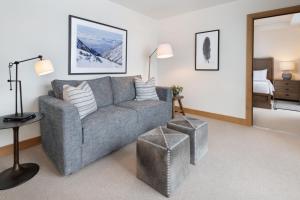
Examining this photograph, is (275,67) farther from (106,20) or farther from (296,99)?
(106,20)

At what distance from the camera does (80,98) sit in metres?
2.06

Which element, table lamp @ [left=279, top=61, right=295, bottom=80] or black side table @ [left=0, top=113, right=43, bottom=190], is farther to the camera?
table lamp @ [left=279, top=61, right=295, bottom=80]

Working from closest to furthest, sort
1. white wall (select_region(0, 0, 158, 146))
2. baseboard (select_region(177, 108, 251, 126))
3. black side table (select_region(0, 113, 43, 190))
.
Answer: black side table (select_region(0, 113, 43, 190)) → white wall (select_region(0, 0, 158, 146)) → baseboard (select_region(177, 108, 251, 126))

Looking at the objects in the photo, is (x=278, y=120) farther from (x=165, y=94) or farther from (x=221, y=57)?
(x=165, y=94)

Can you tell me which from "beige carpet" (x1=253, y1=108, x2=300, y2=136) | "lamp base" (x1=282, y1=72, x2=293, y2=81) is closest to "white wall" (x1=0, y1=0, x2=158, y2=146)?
A: "beige carpet" (x1=253, y1=108, x2=300, y2=136)

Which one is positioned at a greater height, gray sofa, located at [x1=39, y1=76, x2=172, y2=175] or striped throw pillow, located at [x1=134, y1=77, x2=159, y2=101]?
striped throw pillow, located at [x1=134, y1=77, x2=159, y2=101]

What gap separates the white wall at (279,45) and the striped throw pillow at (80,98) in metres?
6.11

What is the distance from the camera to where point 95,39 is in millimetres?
3012

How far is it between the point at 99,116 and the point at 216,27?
9.38ft

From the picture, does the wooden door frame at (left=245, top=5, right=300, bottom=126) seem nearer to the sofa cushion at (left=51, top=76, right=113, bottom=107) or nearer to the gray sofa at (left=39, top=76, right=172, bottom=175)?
the gray sofa at (left=39, top=76, right=172, bottom=175)

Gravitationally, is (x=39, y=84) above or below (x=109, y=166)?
above

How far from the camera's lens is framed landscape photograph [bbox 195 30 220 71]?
3541 mm

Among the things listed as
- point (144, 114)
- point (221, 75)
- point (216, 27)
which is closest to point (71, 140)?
point (144, 114)

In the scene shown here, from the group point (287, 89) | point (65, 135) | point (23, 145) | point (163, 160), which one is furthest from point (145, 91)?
point (287, 89)
